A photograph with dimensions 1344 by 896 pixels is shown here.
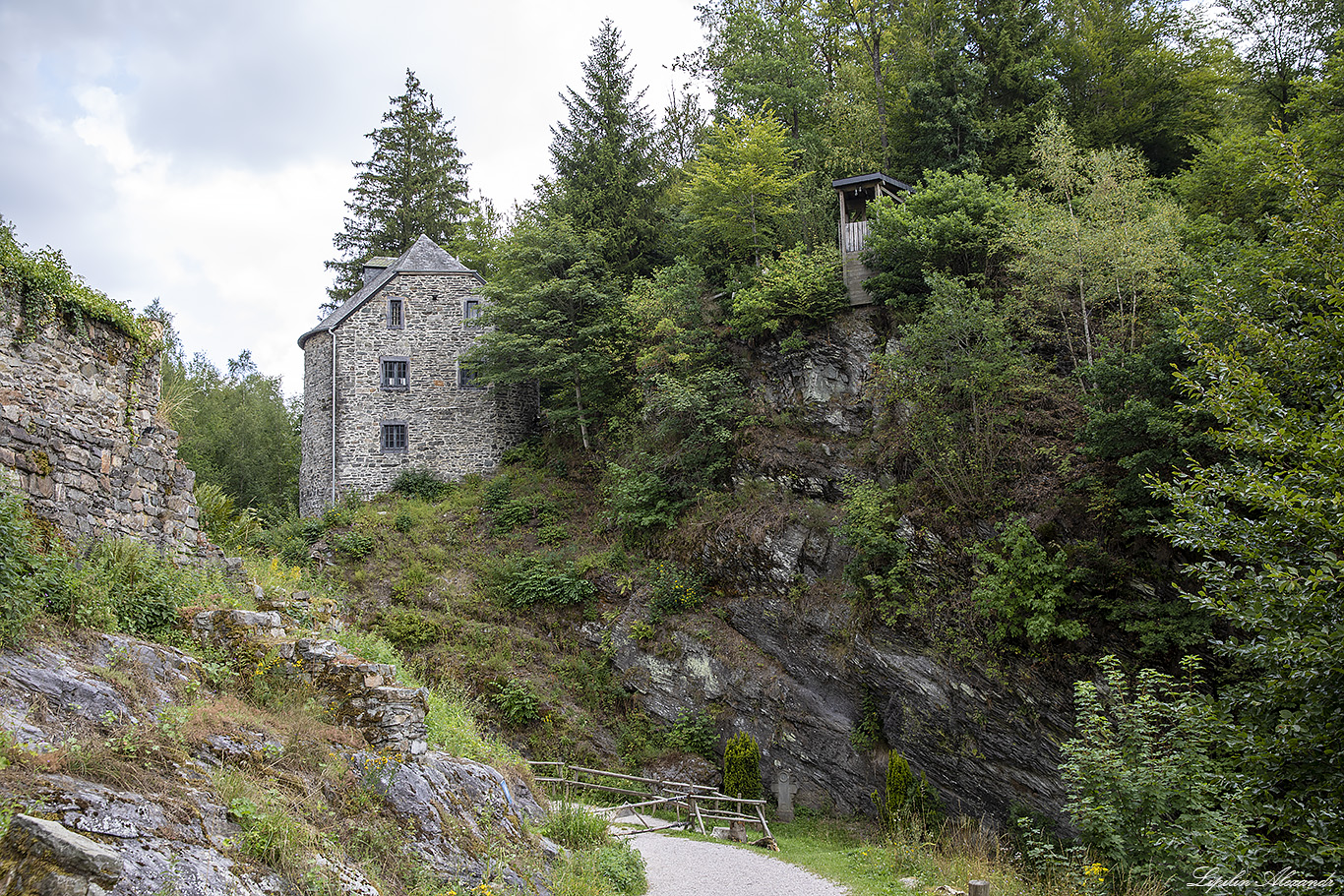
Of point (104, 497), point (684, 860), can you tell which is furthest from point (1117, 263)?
point (104, 497)

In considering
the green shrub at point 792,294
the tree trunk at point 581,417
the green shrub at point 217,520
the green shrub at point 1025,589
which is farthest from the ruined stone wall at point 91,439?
the tree trunk at point 581,417

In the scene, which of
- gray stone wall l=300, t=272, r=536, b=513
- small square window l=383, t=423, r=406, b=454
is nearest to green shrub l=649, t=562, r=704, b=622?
gray stone wall l=300, t=272, r=536, b=513

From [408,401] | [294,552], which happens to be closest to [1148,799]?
[294,552]

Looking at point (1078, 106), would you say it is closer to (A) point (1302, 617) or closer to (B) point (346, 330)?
(A) point (1302, 617)

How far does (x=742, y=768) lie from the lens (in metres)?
15.0

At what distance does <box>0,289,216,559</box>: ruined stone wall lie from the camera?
306 inches

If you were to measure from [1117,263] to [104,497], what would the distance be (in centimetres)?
1659

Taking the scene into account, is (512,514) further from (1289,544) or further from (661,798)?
(1289,544)

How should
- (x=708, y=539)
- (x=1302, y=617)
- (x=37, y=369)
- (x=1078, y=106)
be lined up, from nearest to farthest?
(x=1302, y=617) → (x=37, y=369) → (x=708, y=539) → (x=1078, y=106)

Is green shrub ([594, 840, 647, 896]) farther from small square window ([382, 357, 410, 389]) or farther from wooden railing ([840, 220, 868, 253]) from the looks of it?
small square window ([382, 357, 410, 389])

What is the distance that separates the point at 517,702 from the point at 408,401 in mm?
12088

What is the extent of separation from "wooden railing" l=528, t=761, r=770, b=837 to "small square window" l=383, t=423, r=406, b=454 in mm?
12781

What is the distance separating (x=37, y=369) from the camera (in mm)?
8039

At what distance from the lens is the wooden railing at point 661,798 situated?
13.6m
